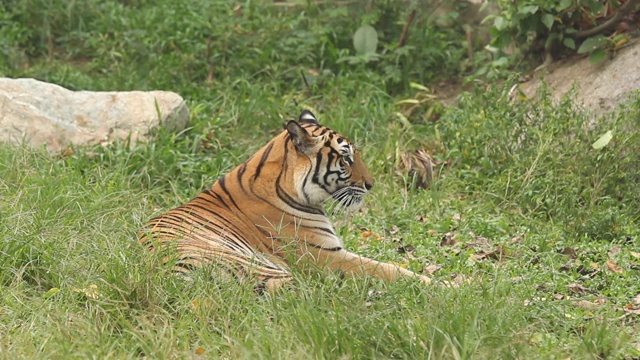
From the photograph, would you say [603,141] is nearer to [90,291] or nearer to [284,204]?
[284,204]

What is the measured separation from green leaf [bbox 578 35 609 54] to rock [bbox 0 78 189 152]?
3.10m

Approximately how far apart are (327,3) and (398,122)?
1.92 metres

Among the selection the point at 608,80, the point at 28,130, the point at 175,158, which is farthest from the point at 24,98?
the point at 608,80

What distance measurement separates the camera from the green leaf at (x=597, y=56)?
26.6 feet

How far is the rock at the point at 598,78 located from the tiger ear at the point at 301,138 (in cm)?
248

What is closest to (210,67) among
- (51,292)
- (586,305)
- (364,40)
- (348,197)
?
(364,40)

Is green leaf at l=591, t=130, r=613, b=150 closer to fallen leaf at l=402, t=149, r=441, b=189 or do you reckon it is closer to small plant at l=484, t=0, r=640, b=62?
fallen leaf at l=402, t=149, r=441, b=189

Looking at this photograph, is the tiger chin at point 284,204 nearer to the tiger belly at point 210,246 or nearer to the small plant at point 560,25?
the tiger belly at point 210,246

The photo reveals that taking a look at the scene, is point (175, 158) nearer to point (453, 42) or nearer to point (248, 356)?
point (453, 42)

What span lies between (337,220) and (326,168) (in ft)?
3.55

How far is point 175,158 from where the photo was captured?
762 cm

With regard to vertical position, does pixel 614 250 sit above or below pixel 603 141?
below

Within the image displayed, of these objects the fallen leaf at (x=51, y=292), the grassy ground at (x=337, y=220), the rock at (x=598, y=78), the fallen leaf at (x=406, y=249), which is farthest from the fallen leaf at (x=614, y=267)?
the fallen leaf at (x=51, y=292)

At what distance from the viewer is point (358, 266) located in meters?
5.48
